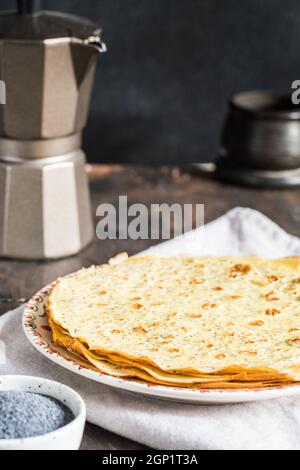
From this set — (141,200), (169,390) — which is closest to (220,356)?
(169,390)

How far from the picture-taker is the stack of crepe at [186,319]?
0.98m

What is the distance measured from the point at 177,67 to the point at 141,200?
48cm

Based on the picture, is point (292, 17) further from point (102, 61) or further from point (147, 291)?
point (147, 291)

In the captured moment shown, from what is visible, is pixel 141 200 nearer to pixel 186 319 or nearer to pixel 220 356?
pixel 186 319

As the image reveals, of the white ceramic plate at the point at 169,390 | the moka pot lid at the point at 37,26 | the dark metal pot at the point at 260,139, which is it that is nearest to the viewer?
the white ceramic plate at the point at 169,390

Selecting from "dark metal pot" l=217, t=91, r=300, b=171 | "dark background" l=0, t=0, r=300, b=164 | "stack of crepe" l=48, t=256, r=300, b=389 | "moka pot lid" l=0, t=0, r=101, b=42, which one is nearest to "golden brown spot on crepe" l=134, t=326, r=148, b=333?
"stack of crepe" l=48, t=256, r=300, b=389

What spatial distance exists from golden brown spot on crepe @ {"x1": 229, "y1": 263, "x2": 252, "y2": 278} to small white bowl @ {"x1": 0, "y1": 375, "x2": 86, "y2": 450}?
1.27ft

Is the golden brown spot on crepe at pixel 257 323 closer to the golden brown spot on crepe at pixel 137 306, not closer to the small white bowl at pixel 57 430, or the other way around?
the golden brown spot on crepe at pixel 137 306

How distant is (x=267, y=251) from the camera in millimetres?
1584

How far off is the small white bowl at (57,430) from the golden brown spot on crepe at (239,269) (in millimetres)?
387

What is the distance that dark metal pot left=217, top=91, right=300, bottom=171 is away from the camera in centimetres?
191

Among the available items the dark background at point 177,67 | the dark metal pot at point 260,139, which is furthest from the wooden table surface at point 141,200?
the dark background at point 177,67

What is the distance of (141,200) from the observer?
189 centimetres
